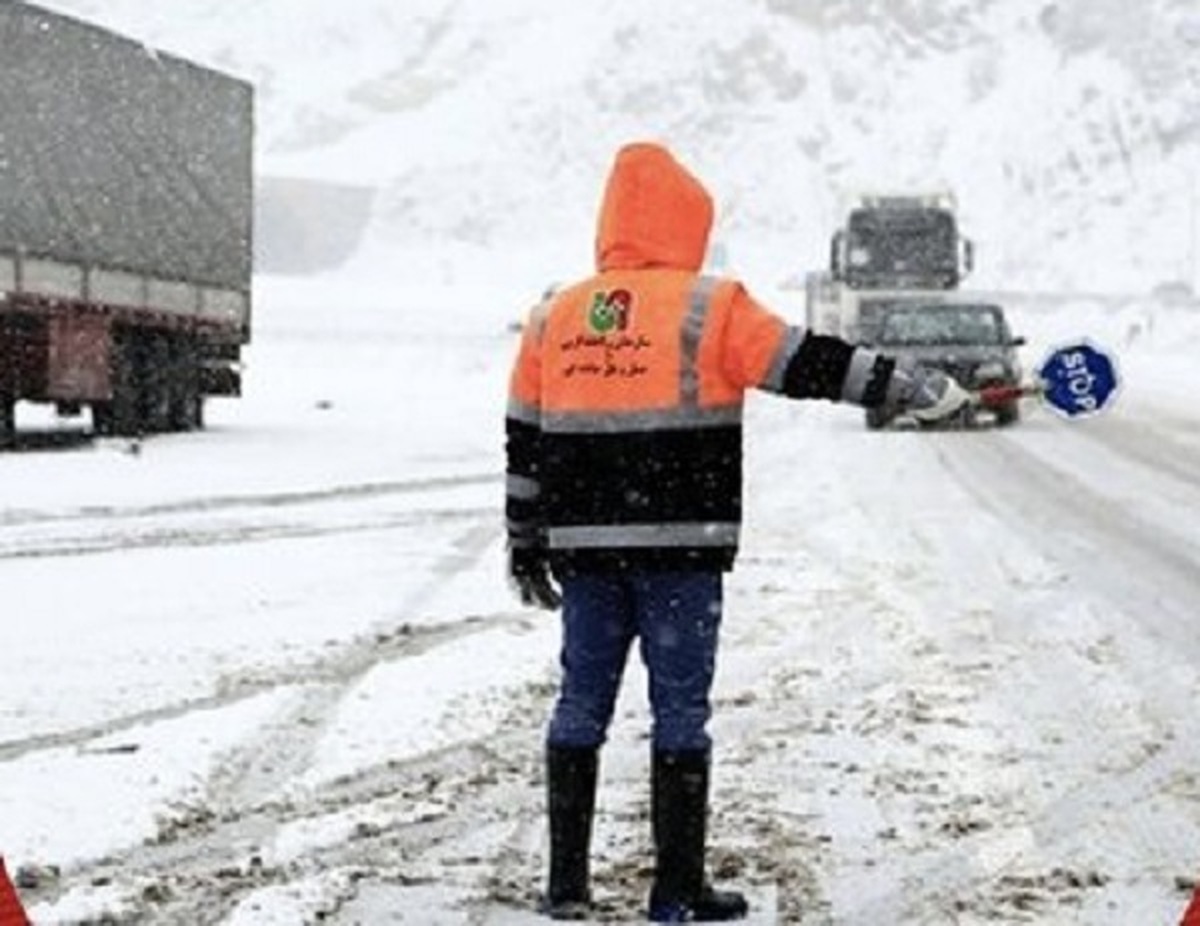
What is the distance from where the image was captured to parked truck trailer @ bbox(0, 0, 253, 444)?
63.6ft

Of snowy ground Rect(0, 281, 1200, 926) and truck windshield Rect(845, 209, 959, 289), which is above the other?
truck windshield Rect(845, 209, 959, 289)

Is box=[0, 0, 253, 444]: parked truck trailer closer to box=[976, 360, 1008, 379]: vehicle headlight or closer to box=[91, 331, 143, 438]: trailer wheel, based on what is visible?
box=[91, 331, 143, 438]: trailer wheel

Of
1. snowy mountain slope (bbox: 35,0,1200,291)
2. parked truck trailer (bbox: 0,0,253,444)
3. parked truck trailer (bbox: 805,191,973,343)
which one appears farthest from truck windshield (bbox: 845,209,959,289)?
snowy mountain slope (bbox: 35,0,1200,291)

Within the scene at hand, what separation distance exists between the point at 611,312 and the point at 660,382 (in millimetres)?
202

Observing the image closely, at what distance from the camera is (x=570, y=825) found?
498 cm

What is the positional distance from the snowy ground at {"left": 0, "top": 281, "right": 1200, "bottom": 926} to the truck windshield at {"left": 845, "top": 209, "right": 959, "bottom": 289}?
1820 centimetres

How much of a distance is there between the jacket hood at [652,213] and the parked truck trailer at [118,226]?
14.9m

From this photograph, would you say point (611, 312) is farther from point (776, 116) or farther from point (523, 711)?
point (776, 116)

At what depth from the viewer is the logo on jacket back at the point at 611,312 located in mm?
4797

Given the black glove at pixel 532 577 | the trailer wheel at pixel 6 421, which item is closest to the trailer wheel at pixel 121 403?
the trailer wheel at pixel 6 421

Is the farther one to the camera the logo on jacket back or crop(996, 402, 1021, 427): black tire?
crop(996, 402, 1021, 427): black tire

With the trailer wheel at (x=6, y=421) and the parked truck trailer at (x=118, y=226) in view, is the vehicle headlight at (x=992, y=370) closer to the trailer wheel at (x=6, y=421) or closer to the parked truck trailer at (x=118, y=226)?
the parked truck trailer at (x=118, y=226)

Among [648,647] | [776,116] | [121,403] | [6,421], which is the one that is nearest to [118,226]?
[121,403]

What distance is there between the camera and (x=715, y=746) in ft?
21.6
